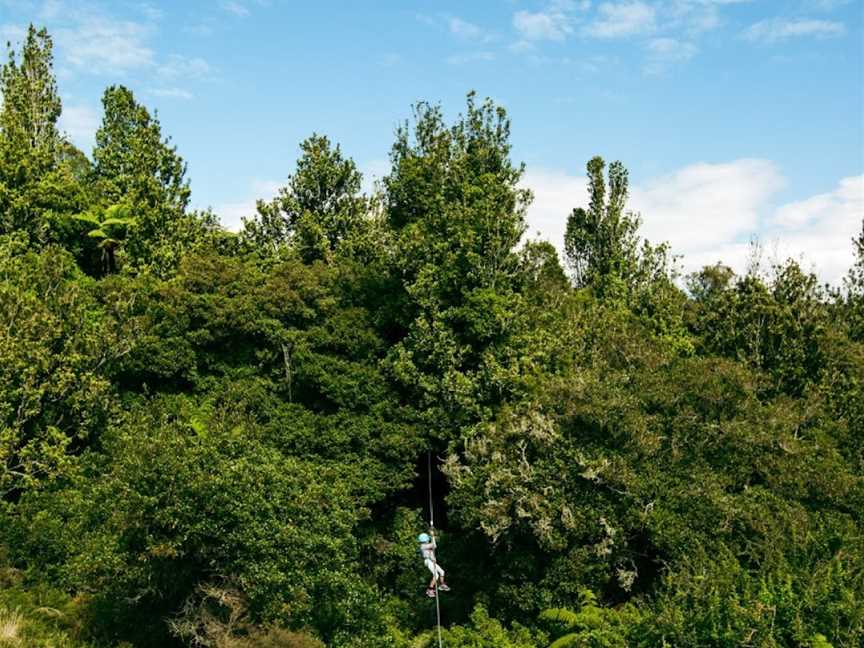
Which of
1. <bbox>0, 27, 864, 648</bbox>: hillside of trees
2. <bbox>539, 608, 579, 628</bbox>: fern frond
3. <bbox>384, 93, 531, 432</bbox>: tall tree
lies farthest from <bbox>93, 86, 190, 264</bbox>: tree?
<bbox>539, 608, 579, 628</bbox>: fern frond

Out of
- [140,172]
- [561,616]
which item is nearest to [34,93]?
[140,172]

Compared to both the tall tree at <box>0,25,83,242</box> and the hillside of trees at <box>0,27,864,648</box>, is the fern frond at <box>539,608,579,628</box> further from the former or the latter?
the tall tree at <box>0,25,83,242</box>

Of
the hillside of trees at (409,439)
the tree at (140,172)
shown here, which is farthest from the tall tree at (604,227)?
the tree at (140,172)

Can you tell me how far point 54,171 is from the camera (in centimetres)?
3172

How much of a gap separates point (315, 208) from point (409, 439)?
1302 cm

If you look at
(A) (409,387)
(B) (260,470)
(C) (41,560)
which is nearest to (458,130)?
(A) (409,387)

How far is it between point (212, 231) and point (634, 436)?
20723 millimetres

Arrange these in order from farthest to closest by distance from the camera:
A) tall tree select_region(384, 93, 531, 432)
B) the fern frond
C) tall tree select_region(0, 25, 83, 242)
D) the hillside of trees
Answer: tall tree select_region(0, 25, 83, 242)
tall tree select_region(384, 93, 531, 432)
the fern frond
the hillside of trees

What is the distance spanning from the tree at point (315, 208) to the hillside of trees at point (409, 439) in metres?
0.55

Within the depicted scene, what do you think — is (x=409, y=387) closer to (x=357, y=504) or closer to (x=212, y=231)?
(x=357, y=504)

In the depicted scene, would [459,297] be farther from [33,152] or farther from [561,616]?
[33,152]

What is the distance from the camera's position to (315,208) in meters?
33.4

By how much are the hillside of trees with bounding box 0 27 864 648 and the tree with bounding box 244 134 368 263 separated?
55 cm

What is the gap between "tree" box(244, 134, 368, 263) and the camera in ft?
106
